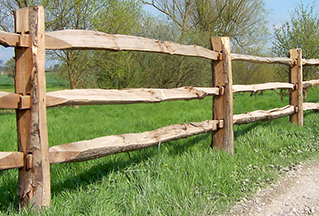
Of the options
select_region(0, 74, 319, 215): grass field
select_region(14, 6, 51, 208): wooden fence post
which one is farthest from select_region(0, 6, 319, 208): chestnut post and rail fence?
select_region(0, 74, 319, 215): grass field

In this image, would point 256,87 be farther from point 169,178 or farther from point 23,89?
point 23,89

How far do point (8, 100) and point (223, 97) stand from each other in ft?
10.1

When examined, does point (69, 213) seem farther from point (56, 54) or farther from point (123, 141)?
point (56, 54)

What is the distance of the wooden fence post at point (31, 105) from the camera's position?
2633mm

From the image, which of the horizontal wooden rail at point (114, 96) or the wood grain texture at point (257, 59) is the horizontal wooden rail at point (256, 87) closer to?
the wood grain texture at point (257, 59)

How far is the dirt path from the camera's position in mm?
3080

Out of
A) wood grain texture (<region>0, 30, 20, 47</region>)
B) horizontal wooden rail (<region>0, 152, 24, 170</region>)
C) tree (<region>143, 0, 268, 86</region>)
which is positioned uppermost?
tree (<region>143, 0, 268, 86</region>)

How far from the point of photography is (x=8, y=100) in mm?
2531

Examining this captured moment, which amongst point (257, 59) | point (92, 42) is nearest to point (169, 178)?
point (92, 42)

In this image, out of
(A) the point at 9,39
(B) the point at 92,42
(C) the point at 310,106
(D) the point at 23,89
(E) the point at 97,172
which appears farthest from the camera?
(C) the point at 310,106

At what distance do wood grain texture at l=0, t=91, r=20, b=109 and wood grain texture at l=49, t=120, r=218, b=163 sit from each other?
1.66ft

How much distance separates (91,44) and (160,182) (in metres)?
1.55

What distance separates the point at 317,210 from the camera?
3072 millimetres

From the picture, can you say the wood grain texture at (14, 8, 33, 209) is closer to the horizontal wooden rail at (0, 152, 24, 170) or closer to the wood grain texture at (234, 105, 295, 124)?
the horizontal wooden rail at (0, 152, 24, 170)
